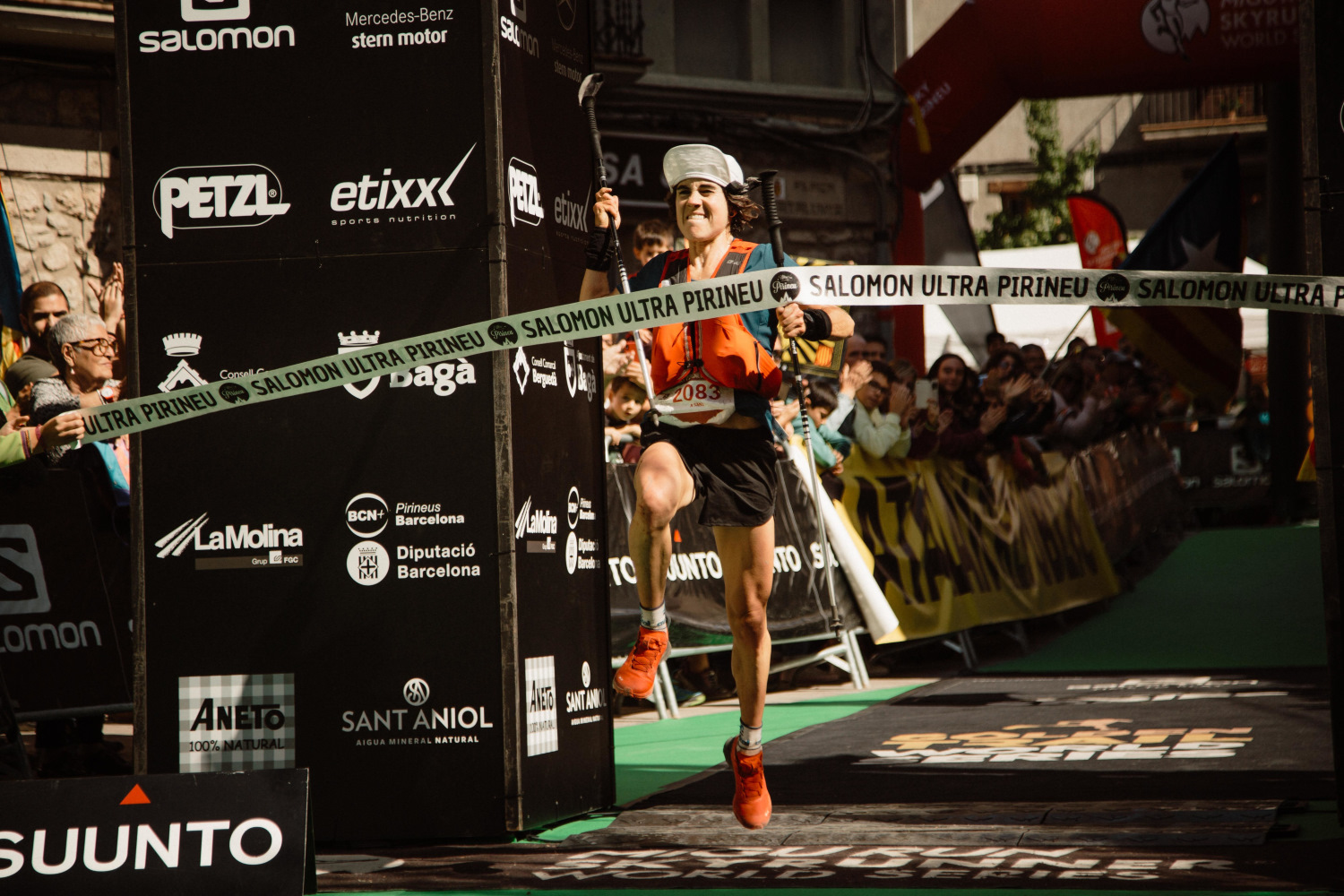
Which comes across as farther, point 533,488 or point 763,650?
point 533,488

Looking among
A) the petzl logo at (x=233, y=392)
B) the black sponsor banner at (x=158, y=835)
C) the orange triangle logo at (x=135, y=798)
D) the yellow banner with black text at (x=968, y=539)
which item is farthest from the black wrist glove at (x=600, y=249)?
the yellow banner with black text at (x=968, y=539)

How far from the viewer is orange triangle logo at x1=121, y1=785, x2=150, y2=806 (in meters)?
4.48

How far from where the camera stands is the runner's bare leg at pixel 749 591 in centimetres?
574

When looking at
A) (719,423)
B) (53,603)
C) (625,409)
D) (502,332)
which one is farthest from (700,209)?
(625,409)

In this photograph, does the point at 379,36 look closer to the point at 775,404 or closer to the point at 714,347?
the point at 714,347

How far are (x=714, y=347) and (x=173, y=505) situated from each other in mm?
2258

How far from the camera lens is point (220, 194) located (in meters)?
6.07

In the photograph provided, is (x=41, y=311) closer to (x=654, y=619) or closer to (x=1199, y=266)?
(x=654, y=619)

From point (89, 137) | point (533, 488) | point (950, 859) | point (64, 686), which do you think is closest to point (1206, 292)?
point (950, 859)

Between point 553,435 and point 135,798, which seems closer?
point 135,798

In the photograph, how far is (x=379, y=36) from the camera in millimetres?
6035

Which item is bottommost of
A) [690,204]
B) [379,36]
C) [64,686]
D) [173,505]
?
[64,686]

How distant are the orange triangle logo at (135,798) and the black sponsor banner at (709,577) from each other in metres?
4.05

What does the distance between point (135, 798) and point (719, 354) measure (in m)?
2.51
